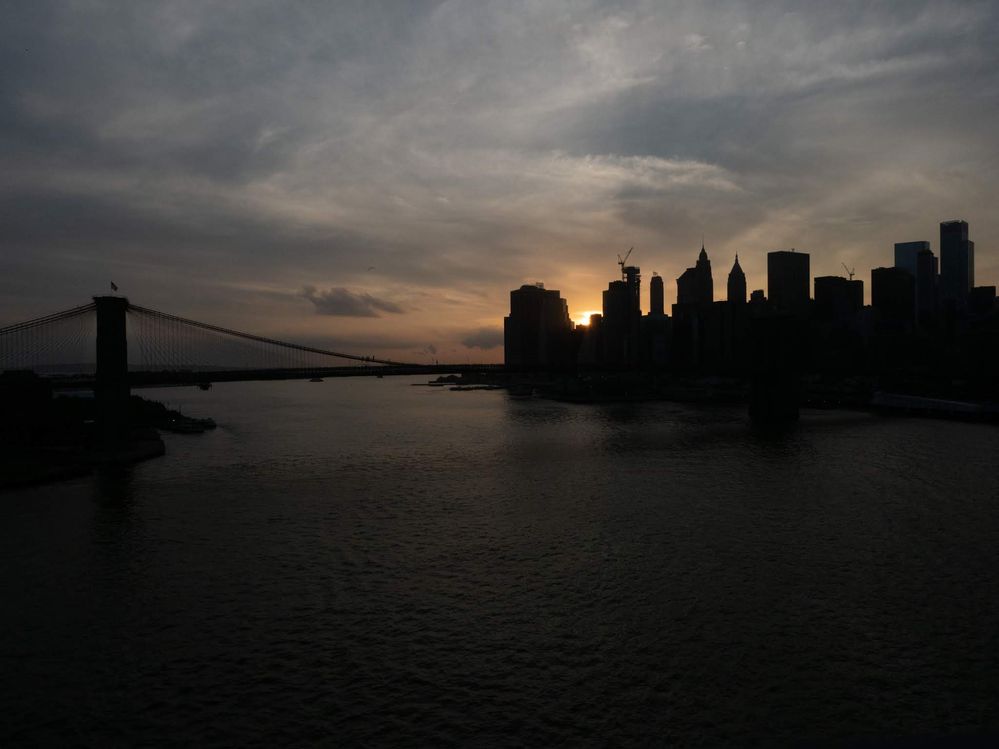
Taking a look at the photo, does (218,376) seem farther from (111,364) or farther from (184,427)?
(184,427)

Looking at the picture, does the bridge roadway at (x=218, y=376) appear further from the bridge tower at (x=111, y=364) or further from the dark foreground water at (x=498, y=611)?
the dark foreground water at (x=498, y=611)

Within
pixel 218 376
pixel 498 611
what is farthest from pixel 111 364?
pixel 498 611

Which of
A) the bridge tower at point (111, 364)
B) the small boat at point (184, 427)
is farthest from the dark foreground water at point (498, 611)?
the small boat at point (184, 427)

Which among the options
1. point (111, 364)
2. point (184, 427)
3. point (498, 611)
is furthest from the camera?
point (184, 427)

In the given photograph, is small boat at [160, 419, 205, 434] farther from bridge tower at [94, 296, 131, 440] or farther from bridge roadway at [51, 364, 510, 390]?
bridge tower at [94, 296, 131, 440]

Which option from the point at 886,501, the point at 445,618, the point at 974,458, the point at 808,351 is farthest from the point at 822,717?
the point at 808,351

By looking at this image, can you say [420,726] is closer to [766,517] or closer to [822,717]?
[822,717]
